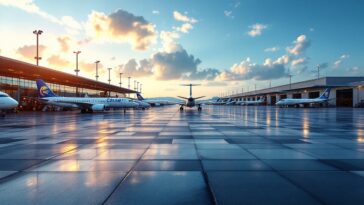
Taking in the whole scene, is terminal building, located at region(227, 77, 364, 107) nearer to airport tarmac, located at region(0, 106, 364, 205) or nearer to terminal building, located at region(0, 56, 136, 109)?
terminal building, located at region(0, 56, 136, 109)

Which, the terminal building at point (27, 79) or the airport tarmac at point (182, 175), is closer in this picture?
the airport tarmac at point (182, 175)

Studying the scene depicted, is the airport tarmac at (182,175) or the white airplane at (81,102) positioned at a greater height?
the white airplane at (81,102)

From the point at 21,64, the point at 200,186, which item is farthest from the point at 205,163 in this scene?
the point at 21,64

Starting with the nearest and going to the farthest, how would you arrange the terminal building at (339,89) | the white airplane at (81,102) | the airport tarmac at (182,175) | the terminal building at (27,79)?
the airport tarmac at (182,175) < the terminal building at (27,79) < the white airplane at (81,102) < the terminal building at (339,89)

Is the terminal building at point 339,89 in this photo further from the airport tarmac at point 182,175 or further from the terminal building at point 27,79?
the airport tarmac at point 182,175

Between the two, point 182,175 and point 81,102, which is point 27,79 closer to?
point 81,102

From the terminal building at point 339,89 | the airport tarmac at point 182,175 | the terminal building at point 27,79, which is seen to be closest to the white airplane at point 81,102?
the terminal building at point 27,79

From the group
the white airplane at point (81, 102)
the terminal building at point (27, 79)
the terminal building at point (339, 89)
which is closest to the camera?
the terminal building at point (27, 79)

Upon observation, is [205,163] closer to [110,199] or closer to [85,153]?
[110,199]

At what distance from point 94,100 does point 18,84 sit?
2200 centimetres

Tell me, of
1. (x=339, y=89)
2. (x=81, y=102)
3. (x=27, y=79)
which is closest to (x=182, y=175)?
(x=81, y=102)

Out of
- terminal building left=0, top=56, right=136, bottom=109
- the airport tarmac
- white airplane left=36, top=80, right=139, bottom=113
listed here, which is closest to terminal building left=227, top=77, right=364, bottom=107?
white airplane left=36, top=80, right=139, bottom=113

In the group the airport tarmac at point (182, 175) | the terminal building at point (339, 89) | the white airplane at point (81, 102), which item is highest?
the terminal building at point (339, 89)

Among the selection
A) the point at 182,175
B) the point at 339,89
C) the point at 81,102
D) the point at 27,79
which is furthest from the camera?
the point at 339,89
